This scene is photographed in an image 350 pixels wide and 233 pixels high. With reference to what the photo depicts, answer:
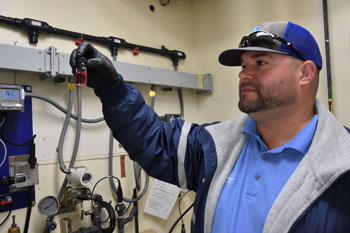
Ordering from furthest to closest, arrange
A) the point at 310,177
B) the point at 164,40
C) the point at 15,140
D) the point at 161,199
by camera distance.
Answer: the point at 164,40, the point at 161,199, the point at 15,140, the point at 310,177

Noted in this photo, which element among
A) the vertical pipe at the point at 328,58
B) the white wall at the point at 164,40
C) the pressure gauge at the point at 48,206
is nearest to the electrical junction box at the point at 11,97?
the white wall at the point at 164,40

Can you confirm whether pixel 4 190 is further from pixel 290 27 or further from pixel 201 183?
pixel 290 27

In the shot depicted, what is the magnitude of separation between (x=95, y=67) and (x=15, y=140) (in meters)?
0.92

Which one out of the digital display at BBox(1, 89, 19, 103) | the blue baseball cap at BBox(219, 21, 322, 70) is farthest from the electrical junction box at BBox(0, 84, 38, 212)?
the blue baseball cap at BBox(219, 21, 322, 70)

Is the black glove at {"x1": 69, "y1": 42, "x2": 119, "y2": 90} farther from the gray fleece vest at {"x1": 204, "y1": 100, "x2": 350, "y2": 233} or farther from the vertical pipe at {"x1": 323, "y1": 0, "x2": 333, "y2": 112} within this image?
the vertical pipe at {"x1": 323, "y1": 0, "x2": 333, "y2": 112}

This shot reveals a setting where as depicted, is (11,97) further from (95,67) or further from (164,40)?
(164,40)

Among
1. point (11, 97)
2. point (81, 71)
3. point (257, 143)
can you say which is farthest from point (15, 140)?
point (257, 143)

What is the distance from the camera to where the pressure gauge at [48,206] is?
56.2 inches

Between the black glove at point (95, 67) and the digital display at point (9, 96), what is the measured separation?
2.22 feet

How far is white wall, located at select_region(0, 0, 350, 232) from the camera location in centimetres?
158

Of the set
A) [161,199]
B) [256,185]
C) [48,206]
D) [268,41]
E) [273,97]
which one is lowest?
[161,199]

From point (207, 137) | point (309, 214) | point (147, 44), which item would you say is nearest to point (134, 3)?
point (147, 44)

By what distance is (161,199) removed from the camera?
2.06 meters

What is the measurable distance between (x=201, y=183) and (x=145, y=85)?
4.10 feet
